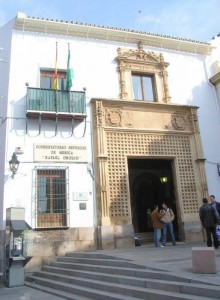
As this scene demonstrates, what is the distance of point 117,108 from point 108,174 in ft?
8.77

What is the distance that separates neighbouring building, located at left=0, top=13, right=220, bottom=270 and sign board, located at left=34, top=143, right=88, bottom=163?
35 millimetres

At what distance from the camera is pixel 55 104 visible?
39.7ft

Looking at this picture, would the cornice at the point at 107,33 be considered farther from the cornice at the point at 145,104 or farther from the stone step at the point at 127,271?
the stone step at the point at 127,271

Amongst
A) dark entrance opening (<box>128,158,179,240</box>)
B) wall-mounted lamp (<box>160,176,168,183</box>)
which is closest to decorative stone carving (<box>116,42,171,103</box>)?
dark entrance opening (<box>128,158,179,240</box>)

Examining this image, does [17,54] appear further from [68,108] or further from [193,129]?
[193,129]

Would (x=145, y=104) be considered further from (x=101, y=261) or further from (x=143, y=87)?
(x=101, y=261)

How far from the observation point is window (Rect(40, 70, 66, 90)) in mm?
12734

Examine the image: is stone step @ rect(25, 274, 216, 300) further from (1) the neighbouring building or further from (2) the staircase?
(1) the neighbouring building

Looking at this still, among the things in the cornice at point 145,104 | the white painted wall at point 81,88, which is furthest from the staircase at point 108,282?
the cornice at point 145,104

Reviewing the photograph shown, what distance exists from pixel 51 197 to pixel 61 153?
156cm

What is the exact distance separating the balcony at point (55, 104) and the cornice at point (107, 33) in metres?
2.70

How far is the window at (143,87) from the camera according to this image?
14039 mm

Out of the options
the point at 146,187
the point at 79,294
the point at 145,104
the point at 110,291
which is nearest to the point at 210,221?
the point at 110,291

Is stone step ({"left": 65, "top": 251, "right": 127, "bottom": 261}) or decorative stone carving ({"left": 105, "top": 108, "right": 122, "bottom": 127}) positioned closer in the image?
stone step ({"left": 65, "top": 251, "right": 127, "bottom": 261})
